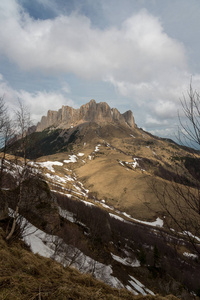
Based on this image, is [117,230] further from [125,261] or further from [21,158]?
[21,158]

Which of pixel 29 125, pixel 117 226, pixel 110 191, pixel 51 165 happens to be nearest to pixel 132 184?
pixel 110 191

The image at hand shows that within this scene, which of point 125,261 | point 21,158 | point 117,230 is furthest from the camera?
point 117,230

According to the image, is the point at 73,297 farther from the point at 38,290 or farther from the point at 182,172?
the point at 182,172

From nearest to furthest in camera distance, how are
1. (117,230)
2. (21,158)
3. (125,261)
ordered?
(21,158)
(125,261)
(117,230)

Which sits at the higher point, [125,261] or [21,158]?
[21,158]

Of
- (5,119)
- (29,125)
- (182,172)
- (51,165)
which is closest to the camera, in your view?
(182,172)

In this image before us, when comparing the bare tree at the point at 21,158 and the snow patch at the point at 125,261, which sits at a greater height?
the bare tree at the point at 21,158

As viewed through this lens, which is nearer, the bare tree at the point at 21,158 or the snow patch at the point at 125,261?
the bare tree at the point at 21,158

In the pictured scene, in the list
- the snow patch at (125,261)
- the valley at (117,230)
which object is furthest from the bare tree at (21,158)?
the snow patch at (125,261)

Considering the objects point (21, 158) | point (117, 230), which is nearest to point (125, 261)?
point (117, 230)

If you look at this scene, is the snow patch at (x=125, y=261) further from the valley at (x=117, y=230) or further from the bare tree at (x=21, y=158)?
the bare tree at (x=21, y=158)

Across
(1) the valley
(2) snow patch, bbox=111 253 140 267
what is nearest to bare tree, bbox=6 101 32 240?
(1) the valley

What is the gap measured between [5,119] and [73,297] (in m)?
9.64

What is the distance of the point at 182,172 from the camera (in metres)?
6.00
